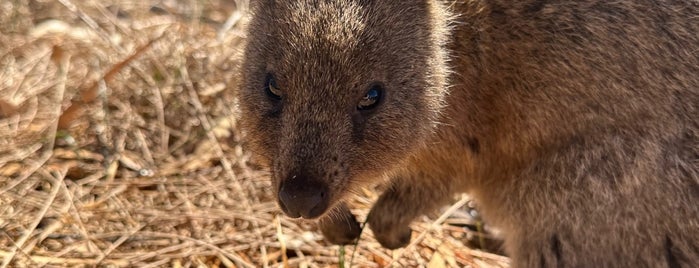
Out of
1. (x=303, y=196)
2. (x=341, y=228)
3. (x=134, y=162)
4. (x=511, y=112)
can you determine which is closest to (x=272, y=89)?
(x=303, y=196)

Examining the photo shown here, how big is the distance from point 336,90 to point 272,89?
30 cm

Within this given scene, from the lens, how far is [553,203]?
3531 mm

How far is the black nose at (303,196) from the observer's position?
2.97 metres

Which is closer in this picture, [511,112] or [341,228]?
[511,112]

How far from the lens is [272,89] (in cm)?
323

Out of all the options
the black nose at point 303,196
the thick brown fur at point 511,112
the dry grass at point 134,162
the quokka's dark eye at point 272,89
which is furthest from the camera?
the dry grass at point 134,162

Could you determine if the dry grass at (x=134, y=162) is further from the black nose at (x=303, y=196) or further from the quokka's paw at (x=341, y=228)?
the black nose at (x=303, y=196)

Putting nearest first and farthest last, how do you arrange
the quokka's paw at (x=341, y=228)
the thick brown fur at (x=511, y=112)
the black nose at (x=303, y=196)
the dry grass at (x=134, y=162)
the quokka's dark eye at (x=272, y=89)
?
the black nose at (x=303, y=196), the thick brown fur at (x=511, y=112), the quokka's dark eye at (x=272, y=89), the quokka's paw at (x=341, y=228), the dry grass at (x=134, y=162)

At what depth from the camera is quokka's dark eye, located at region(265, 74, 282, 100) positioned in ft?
10.5

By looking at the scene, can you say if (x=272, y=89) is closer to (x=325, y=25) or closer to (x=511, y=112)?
(x=325, y=25)

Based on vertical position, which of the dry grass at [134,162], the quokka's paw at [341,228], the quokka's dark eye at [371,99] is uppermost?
the quokka's dark eye at [371,99]

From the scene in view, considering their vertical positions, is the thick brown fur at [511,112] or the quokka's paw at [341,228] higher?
the thick brown fur at [511,112]

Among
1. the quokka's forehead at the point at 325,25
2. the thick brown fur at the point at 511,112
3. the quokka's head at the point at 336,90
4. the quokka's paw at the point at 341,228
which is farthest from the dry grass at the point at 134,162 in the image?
the quokka's forehead at the point at 325,25

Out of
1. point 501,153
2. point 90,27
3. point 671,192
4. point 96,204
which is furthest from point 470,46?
point 90,27
